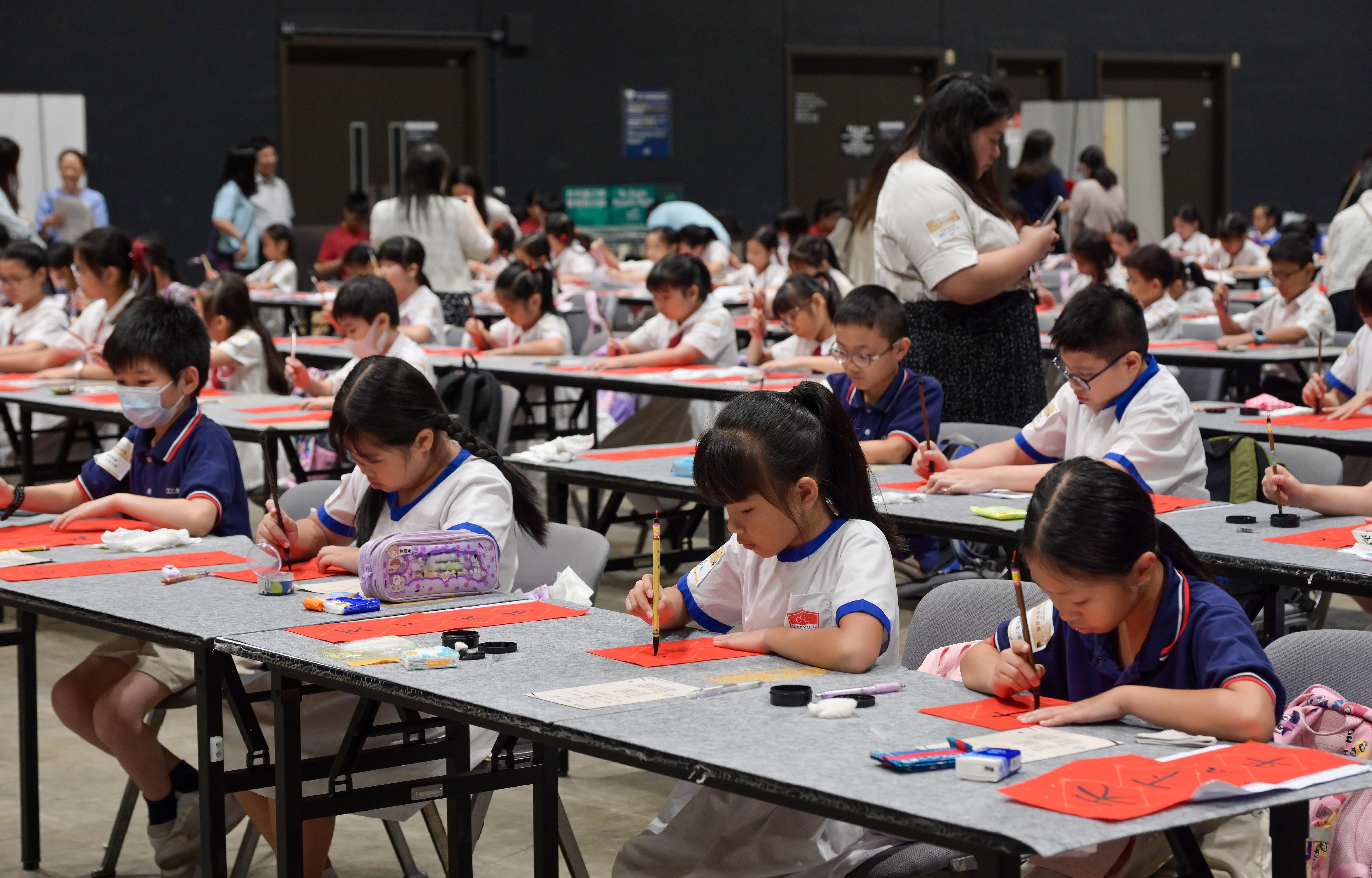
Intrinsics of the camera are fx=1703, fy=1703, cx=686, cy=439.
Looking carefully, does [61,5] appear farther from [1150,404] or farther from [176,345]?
[1150,404]

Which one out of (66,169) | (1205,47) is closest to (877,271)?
(66,169)

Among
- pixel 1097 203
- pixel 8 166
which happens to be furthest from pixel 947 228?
pixel 1097 203

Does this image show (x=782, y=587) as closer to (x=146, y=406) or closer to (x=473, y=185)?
(x=146, y=406)

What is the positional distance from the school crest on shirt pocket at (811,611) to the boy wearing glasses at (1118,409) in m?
1.34

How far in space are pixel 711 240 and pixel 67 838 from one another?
9022 millimetres

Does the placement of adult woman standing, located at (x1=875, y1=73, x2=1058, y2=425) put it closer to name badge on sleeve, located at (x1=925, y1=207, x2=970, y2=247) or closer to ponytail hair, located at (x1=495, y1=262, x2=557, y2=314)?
name badge on sleeve, located at (x1=925, y1=207, x2=970, y2=247)

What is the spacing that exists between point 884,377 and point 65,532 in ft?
6.50

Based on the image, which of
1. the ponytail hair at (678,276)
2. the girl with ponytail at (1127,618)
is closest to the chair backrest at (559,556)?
the girl with ponytail at (1127,618)

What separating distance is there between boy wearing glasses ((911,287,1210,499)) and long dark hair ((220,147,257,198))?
9111 millimetres

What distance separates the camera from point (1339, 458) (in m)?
3.94

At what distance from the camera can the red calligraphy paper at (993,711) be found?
1.97 meters

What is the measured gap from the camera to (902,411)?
4293 millimetres

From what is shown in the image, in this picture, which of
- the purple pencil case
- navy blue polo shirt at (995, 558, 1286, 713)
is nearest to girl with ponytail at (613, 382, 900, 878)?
navy blue polo shirt at (995, 558, 1286, 713)

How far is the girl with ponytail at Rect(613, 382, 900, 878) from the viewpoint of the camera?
2.26 metres
